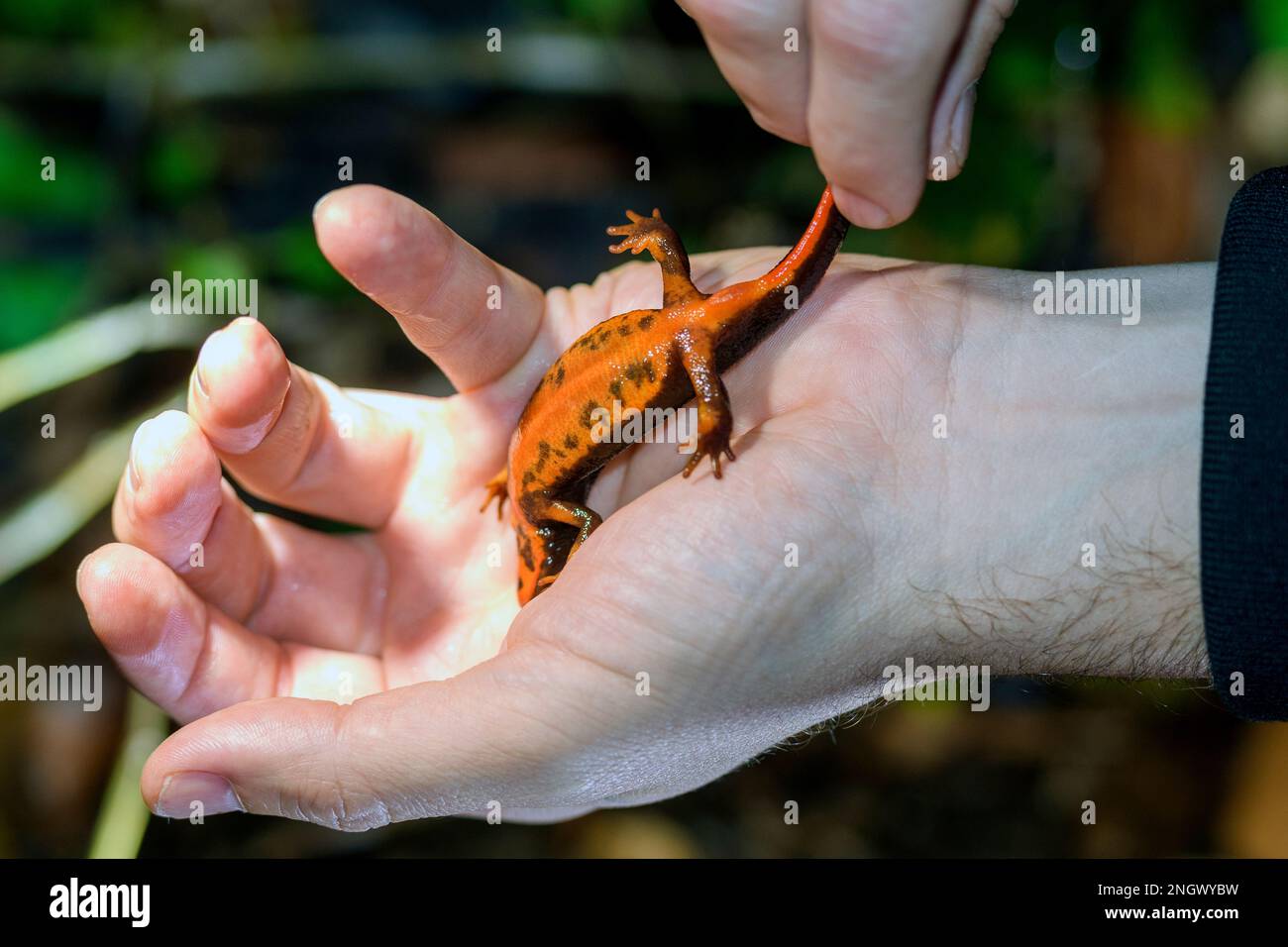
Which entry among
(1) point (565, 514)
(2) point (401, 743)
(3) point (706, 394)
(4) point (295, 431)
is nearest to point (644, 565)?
(3) point (706, 394)

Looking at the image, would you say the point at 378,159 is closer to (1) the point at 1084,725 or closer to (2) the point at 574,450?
(2) the point at 574,450

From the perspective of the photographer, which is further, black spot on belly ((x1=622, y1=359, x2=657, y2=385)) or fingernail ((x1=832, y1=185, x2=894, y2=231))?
black spot on belly ((x1=622, y1=359, x2=657, y2=385))

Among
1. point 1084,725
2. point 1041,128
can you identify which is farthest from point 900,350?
point 1041,128

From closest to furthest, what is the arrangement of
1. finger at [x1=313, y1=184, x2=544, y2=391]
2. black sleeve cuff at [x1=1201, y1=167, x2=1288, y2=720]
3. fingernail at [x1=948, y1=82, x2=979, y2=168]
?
→ fingernail at [x1=948, y1=82, x2=979, y2=168] → black sleeve cuff at [x1=1201, y1=167, x2=1288, y2=720] → finger at [x1=313, y1=184, x2=544, y2=391]

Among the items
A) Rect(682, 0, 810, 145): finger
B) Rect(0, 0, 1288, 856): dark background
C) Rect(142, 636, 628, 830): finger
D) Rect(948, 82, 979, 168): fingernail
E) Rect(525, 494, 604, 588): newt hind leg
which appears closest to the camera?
Rect(682, 0, 810, 145): finger

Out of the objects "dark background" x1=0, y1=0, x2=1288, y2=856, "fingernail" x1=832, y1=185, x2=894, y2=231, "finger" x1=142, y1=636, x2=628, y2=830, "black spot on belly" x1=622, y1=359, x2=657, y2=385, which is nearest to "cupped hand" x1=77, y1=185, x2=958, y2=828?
"finger" x1=142, y1=636, x2=628, y2=830

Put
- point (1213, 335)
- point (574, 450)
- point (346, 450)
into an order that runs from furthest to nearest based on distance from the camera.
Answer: point (346, 450)
point (574, 450)
point (1213, 335)

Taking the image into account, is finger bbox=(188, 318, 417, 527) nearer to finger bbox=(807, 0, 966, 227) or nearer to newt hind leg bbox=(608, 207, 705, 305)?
newt hind leg bbox=(608, 207, 705, 305)

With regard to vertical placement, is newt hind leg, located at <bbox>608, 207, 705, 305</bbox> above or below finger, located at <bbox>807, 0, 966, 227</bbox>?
above
